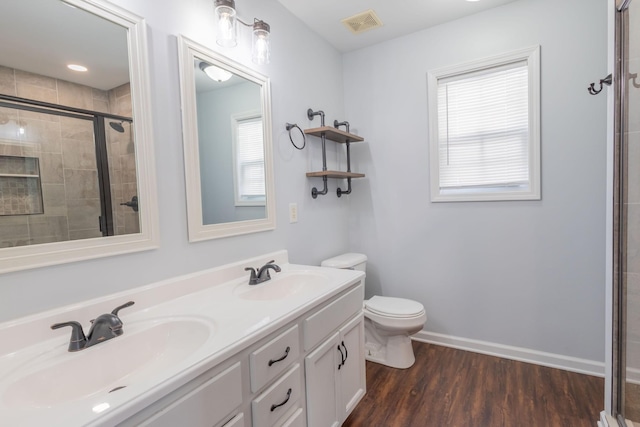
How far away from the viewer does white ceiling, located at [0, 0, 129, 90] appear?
3.18 ft

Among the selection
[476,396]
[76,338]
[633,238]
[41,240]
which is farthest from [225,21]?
[476,396]

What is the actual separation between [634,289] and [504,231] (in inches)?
33.8

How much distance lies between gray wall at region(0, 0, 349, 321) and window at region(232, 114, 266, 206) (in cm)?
15

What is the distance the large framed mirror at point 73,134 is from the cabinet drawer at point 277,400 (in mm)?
756

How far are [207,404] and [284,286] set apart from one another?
0.90 meters

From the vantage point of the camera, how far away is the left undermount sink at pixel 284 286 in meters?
1.54

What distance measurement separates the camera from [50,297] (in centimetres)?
103

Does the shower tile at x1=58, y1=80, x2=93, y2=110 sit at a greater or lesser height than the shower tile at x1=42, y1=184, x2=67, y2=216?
greater

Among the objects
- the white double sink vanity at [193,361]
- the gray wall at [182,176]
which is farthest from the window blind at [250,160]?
the white double sink vanity at [193,361]

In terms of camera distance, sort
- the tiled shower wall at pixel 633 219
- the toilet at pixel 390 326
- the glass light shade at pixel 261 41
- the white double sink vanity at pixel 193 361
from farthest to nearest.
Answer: the toilet at pixel 390 326
the glass light shade at pixel 261 41
the tiled shower wall at pixel 633 219
the white double sink vanity at pixel 193 361

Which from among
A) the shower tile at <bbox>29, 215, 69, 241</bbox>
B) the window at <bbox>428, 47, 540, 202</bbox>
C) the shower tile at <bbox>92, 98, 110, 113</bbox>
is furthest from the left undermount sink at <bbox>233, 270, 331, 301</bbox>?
the window at <bbox>428, 47, 540, 202</bbox>

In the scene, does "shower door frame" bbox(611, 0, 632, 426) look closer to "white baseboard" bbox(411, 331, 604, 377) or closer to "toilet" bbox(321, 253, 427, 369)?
"white baseboard" bbox(411, 331, 604, 377)

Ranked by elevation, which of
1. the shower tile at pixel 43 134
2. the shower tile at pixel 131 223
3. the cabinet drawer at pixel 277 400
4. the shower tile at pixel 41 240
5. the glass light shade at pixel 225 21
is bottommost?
the cabinet drawer at pixel 277 400

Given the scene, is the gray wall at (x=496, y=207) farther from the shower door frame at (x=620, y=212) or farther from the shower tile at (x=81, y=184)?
the shower tile at (x=81, y=184)
